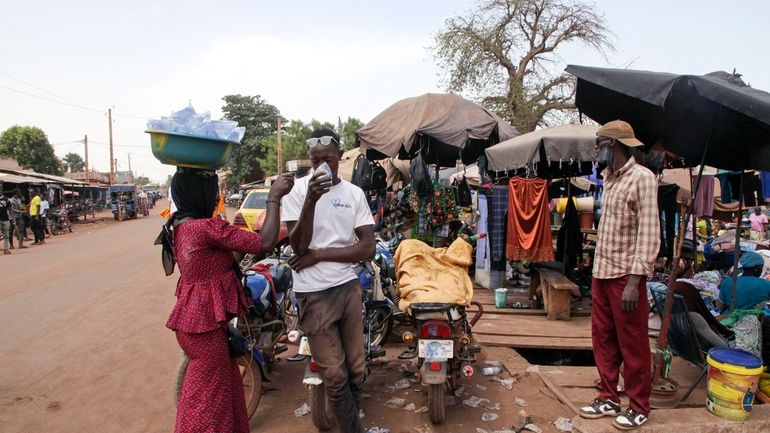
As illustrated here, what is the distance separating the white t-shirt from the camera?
2889 millimetres

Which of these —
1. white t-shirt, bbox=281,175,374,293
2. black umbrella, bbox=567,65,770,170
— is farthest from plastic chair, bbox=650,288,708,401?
white t-shirt, bbox=281,175,374,293

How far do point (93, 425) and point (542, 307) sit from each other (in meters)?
5.51

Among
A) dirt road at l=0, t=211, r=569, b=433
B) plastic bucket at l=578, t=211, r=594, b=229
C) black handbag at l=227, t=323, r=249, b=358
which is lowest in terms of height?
dirt road at l=0, t=211, r=569, b=433

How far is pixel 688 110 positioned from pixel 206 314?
4042 millimetres

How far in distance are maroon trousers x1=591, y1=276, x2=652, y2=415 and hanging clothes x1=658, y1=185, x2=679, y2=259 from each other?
4.66 m

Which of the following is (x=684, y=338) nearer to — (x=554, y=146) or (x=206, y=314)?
(x=554, y=146)

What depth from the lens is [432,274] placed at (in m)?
4.28

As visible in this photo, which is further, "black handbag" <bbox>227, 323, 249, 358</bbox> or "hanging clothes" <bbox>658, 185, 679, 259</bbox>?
"hanging clothes" <bbox>658, 185, 679, 259</bbox>

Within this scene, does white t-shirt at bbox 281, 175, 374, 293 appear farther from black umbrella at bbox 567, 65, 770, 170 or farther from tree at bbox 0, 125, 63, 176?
tree at bbox 0, 125, 63, 176

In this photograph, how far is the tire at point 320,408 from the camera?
3469mm

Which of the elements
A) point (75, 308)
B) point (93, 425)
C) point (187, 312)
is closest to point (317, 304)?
point (187, 312)

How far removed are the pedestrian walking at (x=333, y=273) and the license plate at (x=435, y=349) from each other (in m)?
0.73

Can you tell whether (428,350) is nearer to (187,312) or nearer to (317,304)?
(317,304)

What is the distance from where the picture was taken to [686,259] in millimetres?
8586
